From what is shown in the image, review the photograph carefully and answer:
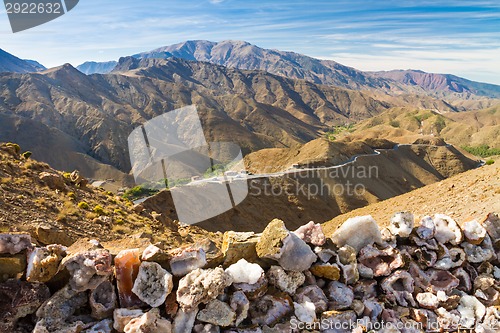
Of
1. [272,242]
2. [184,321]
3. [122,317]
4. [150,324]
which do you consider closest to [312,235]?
[272,242]

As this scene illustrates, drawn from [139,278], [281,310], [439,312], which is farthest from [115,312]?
[439,312]

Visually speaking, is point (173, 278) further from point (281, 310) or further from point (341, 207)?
point (341, 207)

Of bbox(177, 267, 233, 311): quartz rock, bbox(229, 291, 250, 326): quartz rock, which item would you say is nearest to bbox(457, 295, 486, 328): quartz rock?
bbox(229, 291, 250, 326): quartz rock

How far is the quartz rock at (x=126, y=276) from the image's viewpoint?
3697mm

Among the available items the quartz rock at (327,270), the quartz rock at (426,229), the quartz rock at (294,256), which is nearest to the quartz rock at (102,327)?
the quartz rock at (294,256)

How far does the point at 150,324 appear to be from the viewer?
3.48 m

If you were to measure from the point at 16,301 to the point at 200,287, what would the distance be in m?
1.78

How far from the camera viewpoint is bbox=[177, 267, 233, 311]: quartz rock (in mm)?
3564

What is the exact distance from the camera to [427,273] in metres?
4.80

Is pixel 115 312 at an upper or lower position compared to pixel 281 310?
upper

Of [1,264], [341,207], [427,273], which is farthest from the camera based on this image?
[341,207]

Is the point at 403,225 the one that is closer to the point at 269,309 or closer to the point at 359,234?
the point at 359,234

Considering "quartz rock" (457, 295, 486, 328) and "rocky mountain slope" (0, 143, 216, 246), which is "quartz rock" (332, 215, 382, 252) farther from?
"rocky mountain slope" (0, 143, 216, 246)

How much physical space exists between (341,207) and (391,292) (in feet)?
145
